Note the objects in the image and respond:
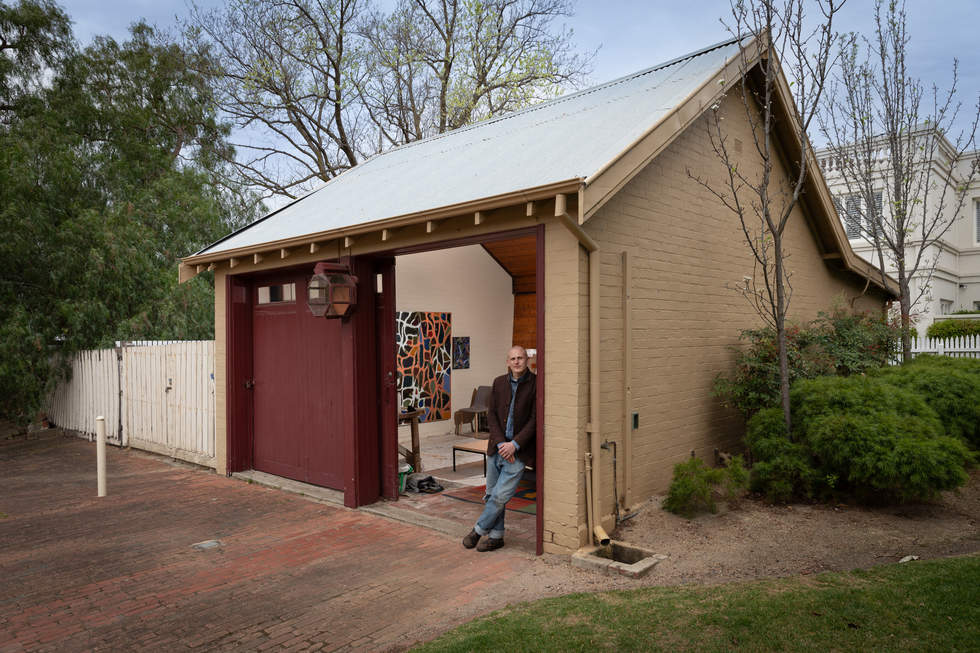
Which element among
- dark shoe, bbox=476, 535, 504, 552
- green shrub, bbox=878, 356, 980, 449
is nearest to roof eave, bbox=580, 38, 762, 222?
dark shoe, bbox=476, 535, 504, 552

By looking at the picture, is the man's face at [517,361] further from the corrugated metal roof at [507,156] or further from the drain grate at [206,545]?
the drain grate at [206,545]

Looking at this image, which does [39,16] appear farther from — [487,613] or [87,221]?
[487,613]

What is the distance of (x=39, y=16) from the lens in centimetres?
1561

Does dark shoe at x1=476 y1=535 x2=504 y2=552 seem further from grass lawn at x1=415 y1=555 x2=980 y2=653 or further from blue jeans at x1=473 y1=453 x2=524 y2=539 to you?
grass lawn at x1=415 y1=555 x2=980 y2=653

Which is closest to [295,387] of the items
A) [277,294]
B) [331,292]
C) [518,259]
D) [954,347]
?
[277,294]

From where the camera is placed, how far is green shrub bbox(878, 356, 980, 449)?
22.7 ft

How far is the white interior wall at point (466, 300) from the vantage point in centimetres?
1134

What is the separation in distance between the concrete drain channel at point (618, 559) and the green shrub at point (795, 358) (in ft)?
→ 8.59

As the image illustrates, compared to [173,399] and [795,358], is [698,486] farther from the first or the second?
[173,399]

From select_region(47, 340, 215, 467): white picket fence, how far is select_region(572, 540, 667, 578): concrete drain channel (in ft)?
21.0

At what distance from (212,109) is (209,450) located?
16083 millimetres

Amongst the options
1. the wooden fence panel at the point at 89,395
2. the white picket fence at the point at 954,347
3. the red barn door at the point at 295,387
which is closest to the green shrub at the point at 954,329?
the white picket fence at the point at 954,347

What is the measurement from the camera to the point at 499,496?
5508 millimetres

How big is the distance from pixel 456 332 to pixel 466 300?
687 mm
